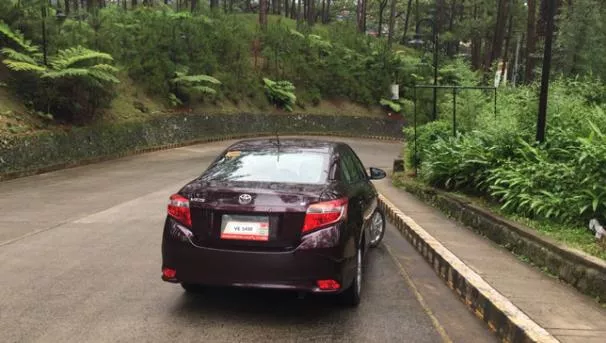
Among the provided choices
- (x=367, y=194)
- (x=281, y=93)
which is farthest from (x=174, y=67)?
(x=367, y=194)

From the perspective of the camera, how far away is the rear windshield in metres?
5.29

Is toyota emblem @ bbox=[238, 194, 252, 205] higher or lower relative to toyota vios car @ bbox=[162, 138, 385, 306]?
higher

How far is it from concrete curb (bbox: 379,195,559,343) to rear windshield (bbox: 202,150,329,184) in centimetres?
189

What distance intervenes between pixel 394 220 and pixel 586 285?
17.0 ft

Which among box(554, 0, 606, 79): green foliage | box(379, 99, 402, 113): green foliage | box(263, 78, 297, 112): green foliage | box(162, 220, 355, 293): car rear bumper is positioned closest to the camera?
box(162, 220, 355, 293): car rear bumper

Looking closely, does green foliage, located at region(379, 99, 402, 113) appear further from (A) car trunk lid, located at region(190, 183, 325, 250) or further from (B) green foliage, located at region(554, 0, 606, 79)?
(A) car trunk lid, located at region(190, 183, 325, 250)

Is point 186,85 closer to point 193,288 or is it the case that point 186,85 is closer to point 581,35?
point 581,35

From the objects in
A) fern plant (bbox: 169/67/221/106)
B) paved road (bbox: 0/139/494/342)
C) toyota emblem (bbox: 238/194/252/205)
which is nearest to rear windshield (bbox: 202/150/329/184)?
toyota emblem (bbox: 238/194/252/205)

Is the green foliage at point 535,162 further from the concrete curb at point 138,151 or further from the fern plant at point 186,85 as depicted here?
the fern plant at point 186,85

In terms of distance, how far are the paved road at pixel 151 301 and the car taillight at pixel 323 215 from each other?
0.90m

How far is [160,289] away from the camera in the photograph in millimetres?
5781

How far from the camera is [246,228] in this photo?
4.73m

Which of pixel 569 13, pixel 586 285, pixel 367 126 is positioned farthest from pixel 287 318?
pixel 367 126

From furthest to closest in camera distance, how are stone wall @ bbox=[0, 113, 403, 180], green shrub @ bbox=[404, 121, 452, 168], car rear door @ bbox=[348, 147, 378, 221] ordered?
green shrub @ bbox=[404, 121, 452, 168], stone wall @ bbox=[0, 113, 403, 180], car rear door @ bbox=[348, 147, 378, 221]
